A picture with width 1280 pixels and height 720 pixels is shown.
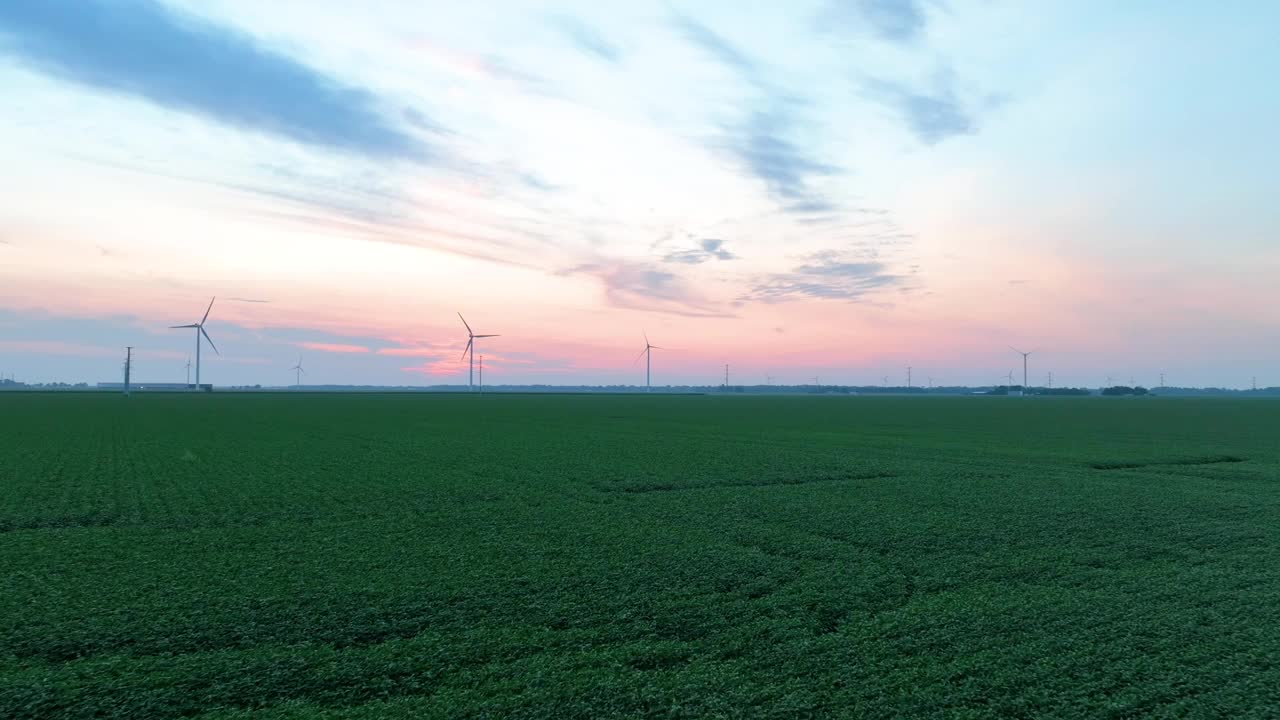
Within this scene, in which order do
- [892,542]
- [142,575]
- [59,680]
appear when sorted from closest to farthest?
1. [59,680]
2. [142,575]
3. [892,542]

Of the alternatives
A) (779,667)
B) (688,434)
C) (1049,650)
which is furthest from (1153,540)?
(688,434)

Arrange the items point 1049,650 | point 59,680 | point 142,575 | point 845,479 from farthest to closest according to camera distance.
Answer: point 845,479 < point 142,575 < point 1049,650 < point 59,680

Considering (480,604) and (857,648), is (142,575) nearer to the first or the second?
(480,604)

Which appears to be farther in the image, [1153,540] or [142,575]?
[1153,540]

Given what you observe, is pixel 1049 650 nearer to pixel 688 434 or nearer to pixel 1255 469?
pixel 1255 469

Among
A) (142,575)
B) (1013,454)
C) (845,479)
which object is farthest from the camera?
(1013,454)

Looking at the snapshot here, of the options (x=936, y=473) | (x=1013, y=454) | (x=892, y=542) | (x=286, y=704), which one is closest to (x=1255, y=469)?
(x=1013, y=454)
